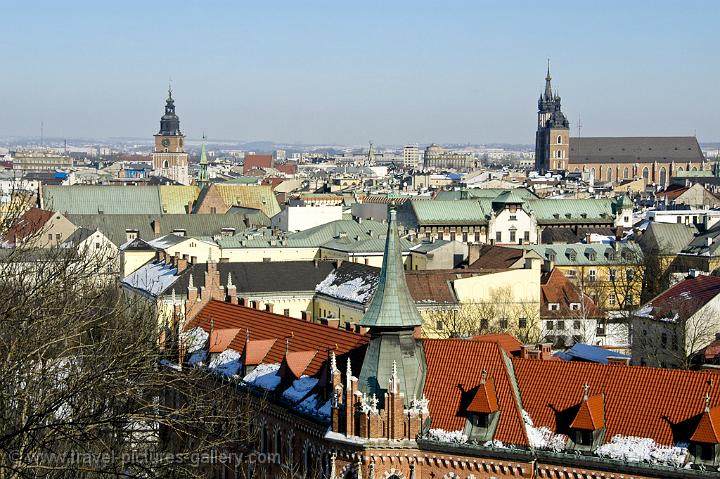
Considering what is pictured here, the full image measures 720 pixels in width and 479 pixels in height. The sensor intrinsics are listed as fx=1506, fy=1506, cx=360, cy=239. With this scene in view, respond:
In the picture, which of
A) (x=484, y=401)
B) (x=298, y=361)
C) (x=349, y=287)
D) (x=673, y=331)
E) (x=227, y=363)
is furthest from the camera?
(x=349, y=287)

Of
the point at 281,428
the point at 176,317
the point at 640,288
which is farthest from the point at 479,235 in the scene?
the point at 281,428

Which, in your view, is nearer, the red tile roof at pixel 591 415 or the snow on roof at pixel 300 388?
the red tile roof at pixel 591 415

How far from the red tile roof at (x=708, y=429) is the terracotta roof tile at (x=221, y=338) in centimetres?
2491

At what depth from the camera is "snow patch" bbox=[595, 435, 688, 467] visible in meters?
41.4

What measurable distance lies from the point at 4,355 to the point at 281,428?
18.0 metres

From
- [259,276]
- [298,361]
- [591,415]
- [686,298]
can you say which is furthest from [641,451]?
[259,276]

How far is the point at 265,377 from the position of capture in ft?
→ 184

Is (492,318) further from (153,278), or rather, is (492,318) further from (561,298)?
(153,278)

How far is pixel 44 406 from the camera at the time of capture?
34562 millimetres

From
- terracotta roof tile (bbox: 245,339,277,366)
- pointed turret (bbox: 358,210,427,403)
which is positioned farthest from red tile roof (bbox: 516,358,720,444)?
terracotta roof tile (bbox: 245,339,277,366)

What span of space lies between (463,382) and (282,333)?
16167mm

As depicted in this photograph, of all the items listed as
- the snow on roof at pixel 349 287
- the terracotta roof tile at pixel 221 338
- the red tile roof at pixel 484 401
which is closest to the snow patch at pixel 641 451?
the red tile roof at pixel 484 401

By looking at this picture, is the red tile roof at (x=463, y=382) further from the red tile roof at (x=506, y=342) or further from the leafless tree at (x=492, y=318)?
the leafless tree at (x=492, y=318)

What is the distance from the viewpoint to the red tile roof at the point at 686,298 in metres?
80.8
